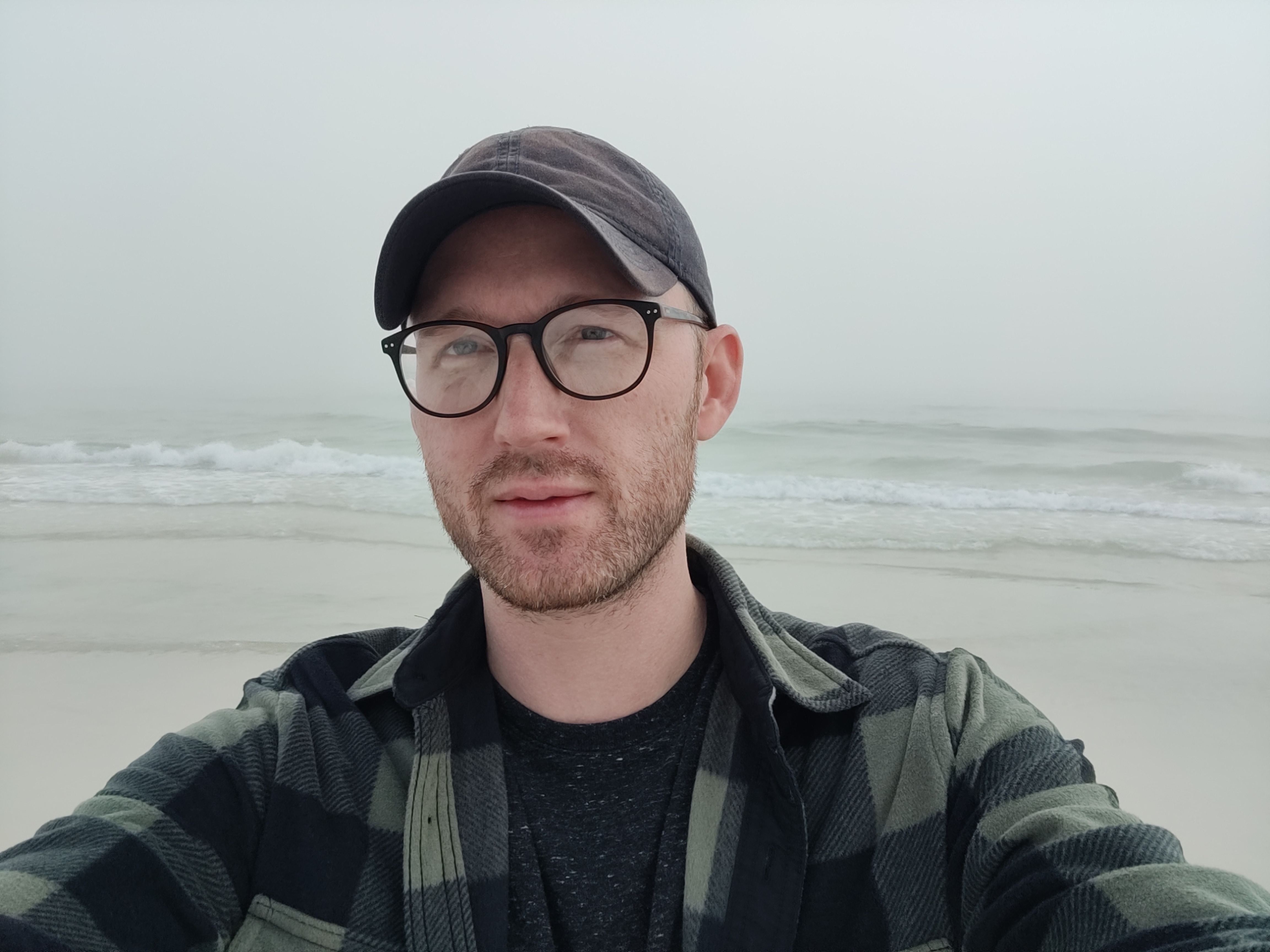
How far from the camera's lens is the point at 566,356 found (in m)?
1.28

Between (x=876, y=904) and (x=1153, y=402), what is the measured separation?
13.2m

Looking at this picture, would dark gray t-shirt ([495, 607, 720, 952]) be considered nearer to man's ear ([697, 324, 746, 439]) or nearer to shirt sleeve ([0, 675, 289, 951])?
shirt sleeve ([0, 675, 289, 951])

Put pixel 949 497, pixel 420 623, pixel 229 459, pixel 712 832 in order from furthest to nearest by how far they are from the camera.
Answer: pixel 229 459, pixel 949 497, pixel 420 623, pixel 712 832

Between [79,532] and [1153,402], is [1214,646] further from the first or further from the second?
[1153,402]

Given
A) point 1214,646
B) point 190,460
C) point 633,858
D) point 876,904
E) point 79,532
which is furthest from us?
point 190,460

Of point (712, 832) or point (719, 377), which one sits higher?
point (719, 377)

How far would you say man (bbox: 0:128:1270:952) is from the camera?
102 centimetres

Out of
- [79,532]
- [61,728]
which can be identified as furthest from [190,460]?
[61,728]

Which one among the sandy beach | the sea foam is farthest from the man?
the sea foam

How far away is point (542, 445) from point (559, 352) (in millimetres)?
158

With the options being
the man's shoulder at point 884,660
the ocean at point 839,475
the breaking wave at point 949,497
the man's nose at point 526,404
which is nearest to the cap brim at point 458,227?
the man's nose at point 526,404

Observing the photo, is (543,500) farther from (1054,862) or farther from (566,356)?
(1054,862)

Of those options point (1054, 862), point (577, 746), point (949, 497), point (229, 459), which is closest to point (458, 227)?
point (577, 746)

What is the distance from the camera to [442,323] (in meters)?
1.31
